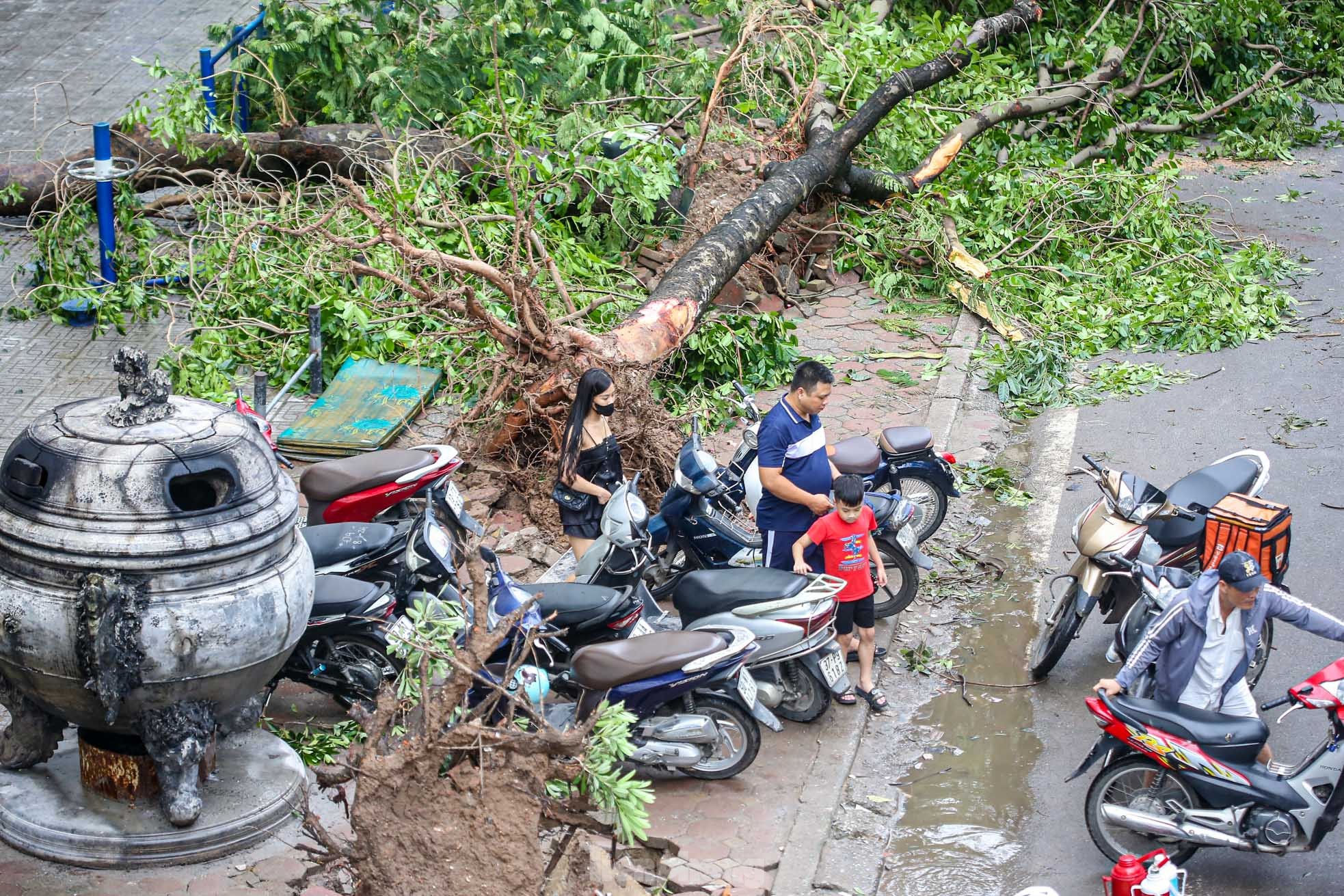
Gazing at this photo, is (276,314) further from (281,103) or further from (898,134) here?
(898,134)

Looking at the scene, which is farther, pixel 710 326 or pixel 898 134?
pixel 898 134

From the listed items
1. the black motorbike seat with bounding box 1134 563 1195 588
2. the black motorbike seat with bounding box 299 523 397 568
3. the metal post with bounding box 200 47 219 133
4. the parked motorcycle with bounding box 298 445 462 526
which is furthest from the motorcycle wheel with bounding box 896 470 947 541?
the metal post with bounding box 200 47 219 133

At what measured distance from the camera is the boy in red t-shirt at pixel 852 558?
6461 millimetres

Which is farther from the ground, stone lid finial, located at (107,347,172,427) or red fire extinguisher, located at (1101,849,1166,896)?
stone lid finial, located at (107,347,172,427)

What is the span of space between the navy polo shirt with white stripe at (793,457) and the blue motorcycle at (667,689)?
106 centimetres

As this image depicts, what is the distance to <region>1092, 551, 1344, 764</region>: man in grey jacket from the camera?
5574 mm

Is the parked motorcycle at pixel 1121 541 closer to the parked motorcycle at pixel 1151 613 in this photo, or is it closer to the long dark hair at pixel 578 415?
the parked motorcycle at pixel 1151 613

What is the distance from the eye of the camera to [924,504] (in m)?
8.09

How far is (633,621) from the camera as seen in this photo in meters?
6.33

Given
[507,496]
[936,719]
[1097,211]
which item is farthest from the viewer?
[1097,211]

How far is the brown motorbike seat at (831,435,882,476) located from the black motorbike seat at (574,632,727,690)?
2.12 meters

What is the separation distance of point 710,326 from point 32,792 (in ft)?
19.4

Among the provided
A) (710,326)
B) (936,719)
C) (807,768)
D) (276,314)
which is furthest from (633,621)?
(276,314)

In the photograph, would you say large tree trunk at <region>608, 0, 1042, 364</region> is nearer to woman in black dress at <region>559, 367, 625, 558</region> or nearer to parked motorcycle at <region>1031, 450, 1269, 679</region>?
woman in black dress at <region>559, 367, 625, 558</region>
